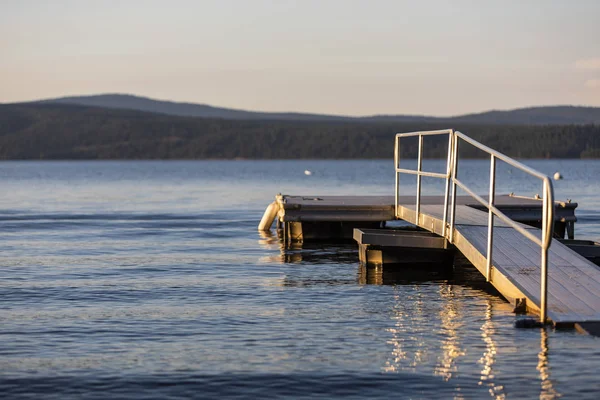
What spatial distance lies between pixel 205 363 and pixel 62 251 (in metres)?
11.4

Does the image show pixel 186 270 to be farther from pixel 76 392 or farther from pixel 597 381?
pixel 597 381

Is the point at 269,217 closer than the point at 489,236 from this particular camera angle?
No

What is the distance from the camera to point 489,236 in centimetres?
1138

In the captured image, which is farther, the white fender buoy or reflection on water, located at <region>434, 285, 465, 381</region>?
the white fender buoy

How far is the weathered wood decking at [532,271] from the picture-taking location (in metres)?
10.0

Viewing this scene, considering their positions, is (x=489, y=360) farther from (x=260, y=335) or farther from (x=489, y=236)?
(x=489, y=236)

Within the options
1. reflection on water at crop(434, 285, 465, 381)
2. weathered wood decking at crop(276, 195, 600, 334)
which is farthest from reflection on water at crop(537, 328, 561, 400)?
reflection on water at crop(434, 285, 465, 381)

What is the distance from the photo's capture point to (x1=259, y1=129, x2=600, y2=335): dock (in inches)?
391

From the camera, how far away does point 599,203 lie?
1542 inches

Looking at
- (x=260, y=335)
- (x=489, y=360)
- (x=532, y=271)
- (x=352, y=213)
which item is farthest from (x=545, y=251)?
(x=352, y=213)

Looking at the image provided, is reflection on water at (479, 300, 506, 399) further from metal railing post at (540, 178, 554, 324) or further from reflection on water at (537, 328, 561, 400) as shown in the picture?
metal railing post at (540, 178, 554, 324)

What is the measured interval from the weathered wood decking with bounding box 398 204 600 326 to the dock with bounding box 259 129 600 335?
0.01 metres

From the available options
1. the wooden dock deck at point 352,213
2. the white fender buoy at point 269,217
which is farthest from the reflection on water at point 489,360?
the white fender buoy at point 269,217

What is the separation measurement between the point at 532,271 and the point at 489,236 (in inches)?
28.1
